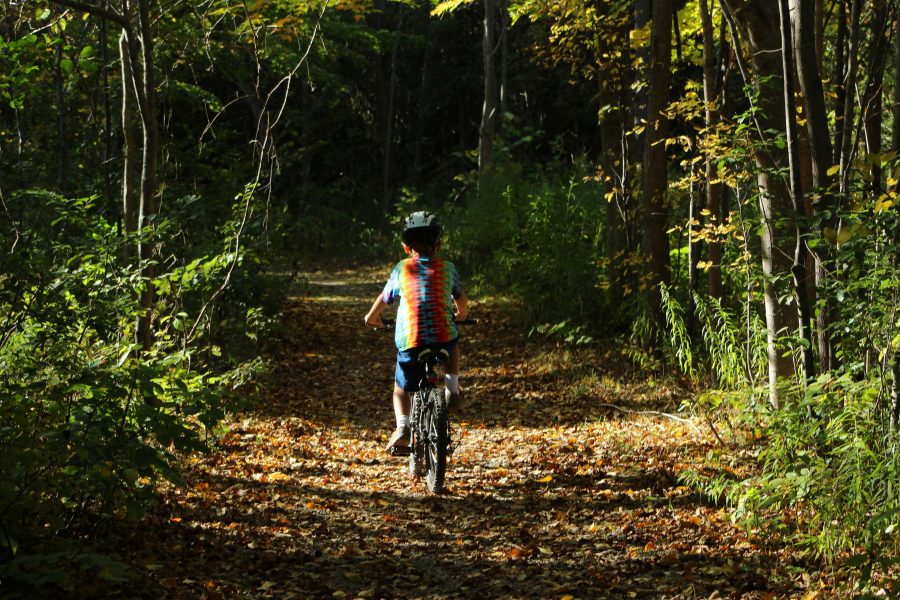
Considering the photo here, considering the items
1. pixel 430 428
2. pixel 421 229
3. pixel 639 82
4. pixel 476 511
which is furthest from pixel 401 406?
pixel 639 82

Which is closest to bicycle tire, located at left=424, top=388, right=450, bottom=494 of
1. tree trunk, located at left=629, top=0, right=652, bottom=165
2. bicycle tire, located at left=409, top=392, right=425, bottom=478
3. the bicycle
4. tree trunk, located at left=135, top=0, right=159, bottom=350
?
the bicycle

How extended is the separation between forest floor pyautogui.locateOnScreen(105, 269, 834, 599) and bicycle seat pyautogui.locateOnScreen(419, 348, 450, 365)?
1073 mm

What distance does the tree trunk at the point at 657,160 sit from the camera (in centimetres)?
972

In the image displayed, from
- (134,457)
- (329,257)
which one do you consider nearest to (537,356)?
(134,457)

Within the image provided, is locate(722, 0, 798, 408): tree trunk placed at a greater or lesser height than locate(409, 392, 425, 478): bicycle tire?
greater

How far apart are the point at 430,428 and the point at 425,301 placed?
98cm

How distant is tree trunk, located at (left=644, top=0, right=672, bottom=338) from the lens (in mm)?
9719

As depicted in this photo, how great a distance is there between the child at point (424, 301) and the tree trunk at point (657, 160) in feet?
12.0

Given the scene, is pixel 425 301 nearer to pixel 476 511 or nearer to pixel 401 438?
pixel 401 438

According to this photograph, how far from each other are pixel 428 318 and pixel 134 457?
2.80 metres

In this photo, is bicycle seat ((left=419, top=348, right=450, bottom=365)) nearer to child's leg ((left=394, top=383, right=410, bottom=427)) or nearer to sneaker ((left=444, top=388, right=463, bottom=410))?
sneaker ((left=444, top=388, right=463, bottom=410))

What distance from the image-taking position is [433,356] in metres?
6.88

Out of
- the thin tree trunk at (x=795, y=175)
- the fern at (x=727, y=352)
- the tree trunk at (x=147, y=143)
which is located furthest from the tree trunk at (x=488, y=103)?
the thin tree trunk at (x=795, y=175)

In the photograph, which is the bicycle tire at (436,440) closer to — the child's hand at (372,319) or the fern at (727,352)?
the child's hand at (372,319)
